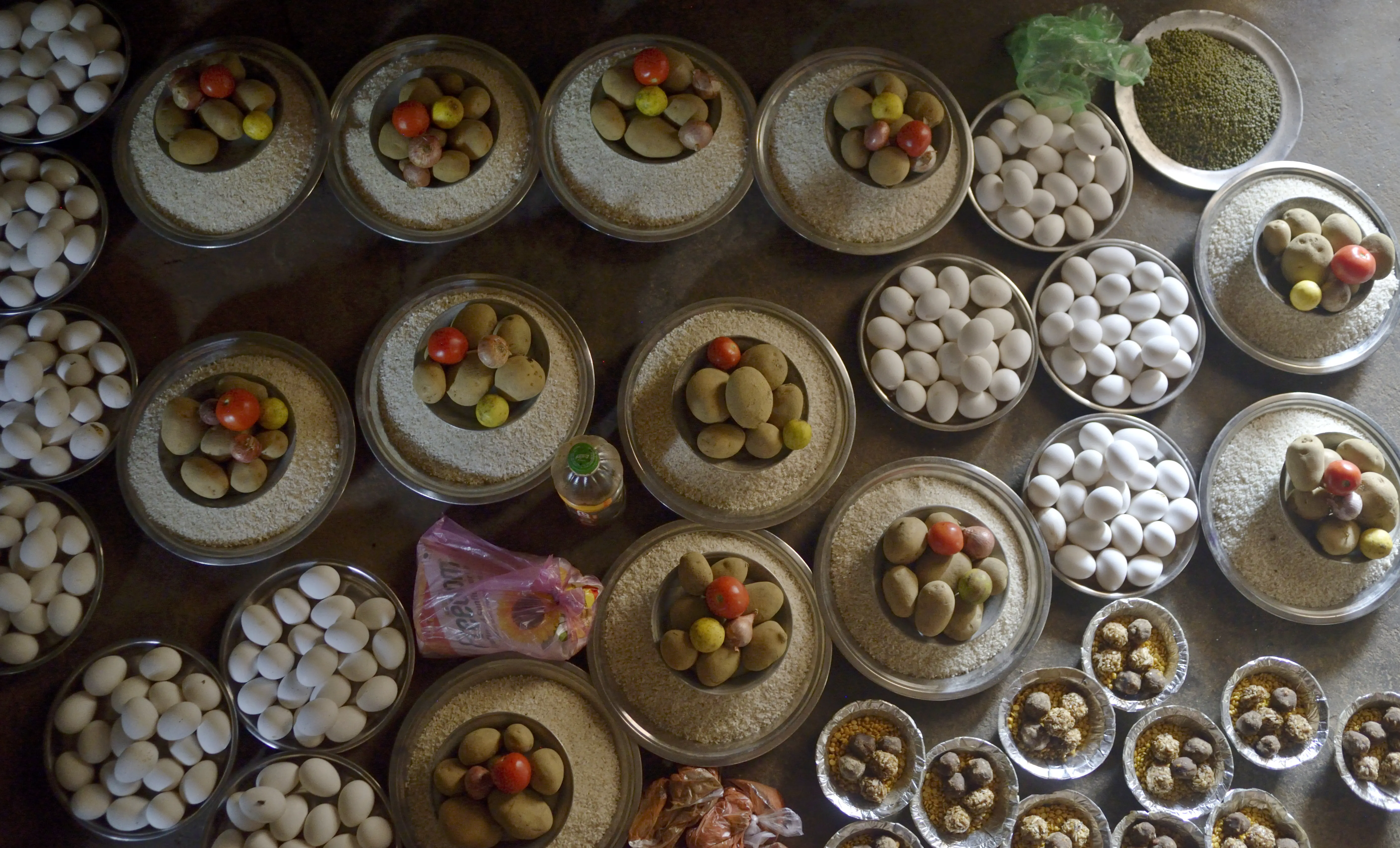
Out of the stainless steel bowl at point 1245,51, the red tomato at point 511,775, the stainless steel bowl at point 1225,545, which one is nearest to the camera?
the red tomato at point 511,775

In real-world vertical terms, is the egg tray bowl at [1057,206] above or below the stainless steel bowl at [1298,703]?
above

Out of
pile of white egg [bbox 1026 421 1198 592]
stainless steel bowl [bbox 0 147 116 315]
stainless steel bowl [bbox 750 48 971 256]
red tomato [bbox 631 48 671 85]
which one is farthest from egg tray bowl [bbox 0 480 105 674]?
pile of white egg [bbox 1026 421 1198 592]

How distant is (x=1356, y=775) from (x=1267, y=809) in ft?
0.72

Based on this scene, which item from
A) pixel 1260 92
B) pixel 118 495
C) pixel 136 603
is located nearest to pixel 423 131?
pixel 118 495

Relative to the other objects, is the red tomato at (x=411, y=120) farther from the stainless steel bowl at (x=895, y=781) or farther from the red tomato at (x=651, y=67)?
the stainless steel bowl at (x=895, y=781)

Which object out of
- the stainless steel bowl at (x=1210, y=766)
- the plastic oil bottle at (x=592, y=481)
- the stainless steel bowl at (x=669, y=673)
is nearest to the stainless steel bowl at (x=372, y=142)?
the plastic oil bottle at (x=592, y=481)

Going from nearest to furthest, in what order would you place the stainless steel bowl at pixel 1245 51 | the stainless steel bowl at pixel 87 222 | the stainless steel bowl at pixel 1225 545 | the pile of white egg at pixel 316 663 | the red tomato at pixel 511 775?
the red tomato at pixel 511 775 → the pile of white egg at pixel 316 663 → the stainless steel bowl at pixel 87 222 → the stainless steel bowl at pixel 1225 545 → the stainless steel bowl at pixel 1245 51

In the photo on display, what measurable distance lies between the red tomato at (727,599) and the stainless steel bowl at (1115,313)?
92 cm

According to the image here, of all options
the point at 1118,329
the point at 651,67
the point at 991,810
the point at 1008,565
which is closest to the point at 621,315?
the point at 651,67

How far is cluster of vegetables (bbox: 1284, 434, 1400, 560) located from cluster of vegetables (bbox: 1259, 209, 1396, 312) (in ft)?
1.10

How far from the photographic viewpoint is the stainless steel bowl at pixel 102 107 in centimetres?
192

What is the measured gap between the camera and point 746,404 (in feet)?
5.80

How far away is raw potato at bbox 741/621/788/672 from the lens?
5.77ft

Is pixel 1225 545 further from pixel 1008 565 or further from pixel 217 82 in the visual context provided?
pixel 217 82
